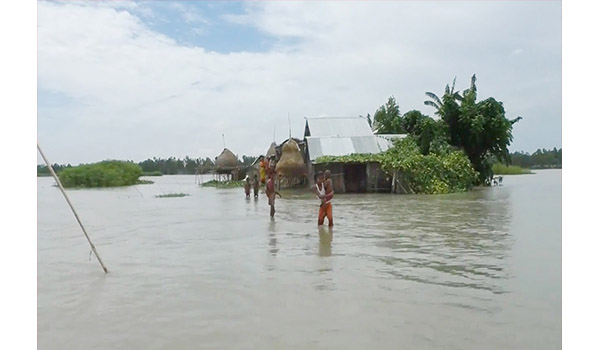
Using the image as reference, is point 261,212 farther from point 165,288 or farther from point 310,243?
point 165,288

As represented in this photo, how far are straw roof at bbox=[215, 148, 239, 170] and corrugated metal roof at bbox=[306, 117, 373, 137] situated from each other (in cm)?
1240

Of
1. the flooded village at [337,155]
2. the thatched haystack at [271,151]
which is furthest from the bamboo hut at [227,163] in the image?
the flooded village at [337,155]

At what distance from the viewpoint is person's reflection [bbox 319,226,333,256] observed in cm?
791

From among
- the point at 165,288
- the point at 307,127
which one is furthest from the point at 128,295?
the point at 307,127

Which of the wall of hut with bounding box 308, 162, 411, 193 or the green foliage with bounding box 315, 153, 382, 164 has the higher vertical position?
the green foliage with bounding box 315, 153, 382, 164

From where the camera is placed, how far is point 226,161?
123 ft

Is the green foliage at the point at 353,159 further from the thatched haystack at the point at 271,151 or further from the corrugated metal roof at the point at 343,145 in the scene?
the thatched haystack at the point at 271,151

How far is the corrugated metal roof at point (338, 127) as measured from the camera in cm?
2569

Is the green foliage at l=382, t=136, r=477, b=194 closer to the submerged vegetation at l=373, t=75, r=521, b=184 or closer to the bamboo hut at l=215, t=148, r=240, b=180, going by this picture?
the submerged vegetation at l=373, t=75, r=521, b=184

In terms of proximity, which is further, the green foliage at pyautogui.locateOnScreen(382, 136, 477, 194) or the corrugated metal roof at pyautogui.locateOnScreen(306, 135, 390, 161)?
the corrugated metal roof at pyautogui.locateOnScreen(306, 135, 390, 161)

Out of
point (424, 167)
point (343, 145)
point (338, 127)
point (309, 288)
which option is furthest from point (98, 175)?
point (309, 288)

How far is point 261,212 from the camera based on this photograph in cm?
1484

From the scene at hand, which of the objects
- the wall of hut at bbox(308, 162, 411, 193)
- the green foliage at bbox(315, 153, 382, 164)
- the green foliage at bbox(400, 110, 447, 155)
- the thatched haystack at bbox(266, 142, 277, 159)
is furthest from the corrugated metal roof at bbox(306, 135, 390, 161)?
the thatched haystack at bbox(266, 142, 277, 159)

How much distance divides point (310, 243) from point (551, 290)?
4168 mm
